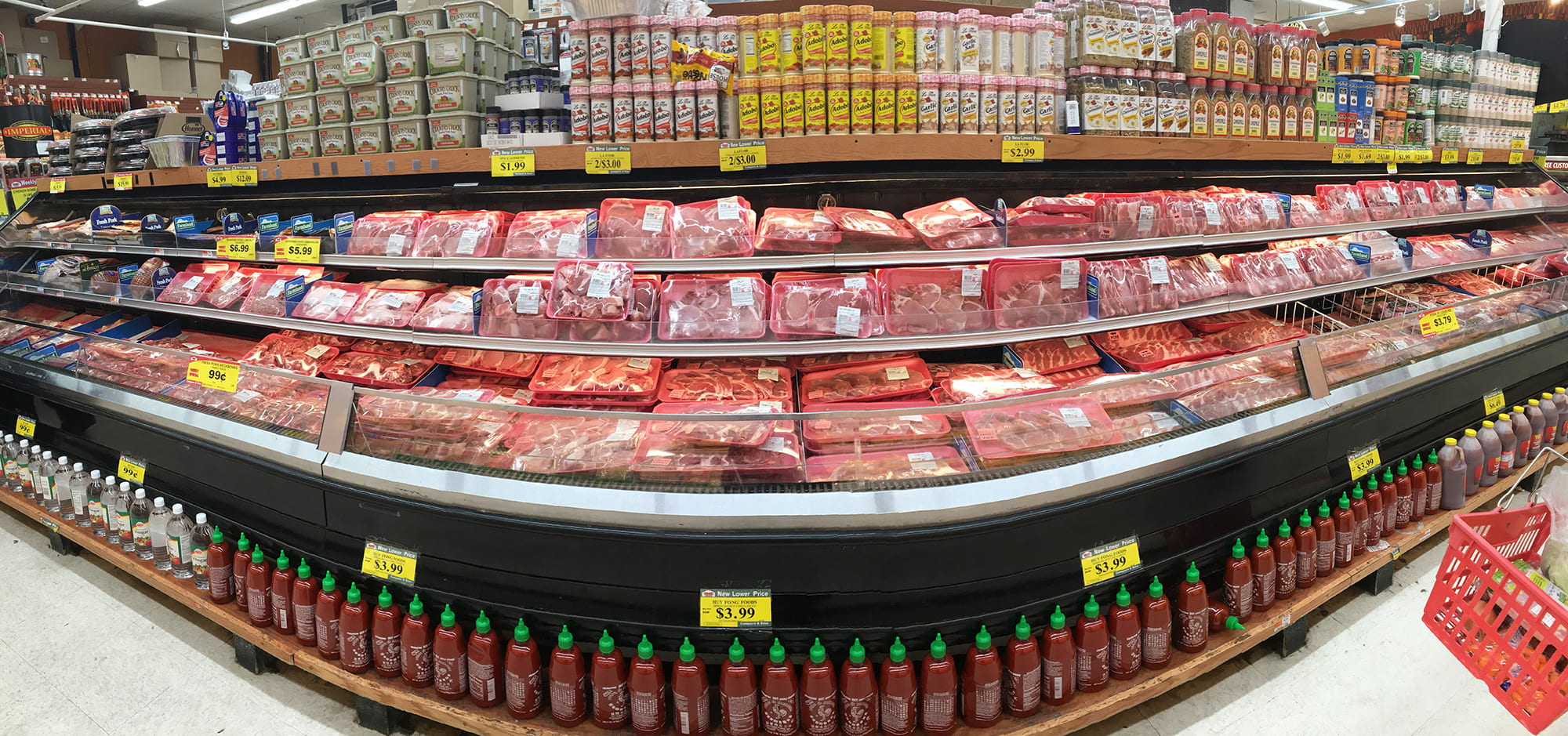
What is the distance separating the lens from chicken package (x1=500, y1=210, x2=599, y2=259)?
105 inches

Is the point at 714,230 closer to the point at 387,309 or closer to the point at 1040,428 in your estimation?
the point at 1040,428

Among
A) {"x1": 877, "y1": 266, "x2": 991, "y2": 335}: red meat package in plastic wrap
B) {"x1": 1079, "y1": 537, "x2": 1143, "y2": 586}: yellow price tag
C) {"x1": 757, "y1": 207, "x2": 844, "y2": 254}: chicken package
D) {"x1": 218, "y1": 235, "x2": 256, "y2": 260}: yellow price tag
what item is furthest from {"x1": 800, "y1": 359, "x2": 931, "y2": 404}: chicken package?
{"x1": 218, "y1": 235, "x2": 256, "y2": 260}: yellow price tag

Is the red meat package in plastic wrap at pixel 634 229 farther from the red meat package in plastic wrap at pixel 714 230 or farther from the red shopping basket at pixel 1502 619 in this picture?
the red shopping basket at pixel 1502 619

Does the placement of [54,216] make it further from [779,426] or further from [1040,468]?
[1040,468]

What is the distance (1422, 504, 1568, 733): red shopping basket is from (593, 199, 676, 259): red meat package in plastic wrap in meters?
2.10

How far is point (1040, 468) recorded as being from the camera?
85.4 inches

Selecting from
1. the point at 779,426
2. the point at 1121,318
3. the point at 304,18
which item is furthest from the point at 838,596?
the point at 304,18

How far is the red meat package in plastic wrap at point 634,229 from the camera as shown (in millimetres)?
2562

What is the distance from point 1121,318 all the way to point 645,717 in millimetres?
1974

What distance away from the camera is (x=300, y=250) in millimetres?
3188

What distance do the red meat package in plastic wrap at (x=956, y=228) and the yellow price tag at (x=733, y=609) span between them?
4.21ft

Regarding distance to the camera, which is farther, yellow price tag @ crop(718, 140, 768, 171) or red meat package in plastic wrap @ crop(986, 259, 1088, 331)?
red meat package in plastic wrap @ crop(986, 259, 1088, 331)

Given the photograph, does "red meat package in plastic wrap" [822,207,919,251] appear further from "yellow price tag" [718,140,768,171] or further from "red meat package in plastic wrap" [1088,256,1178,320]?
"red meat package in plastic wrap" [1088,256,1178,320]

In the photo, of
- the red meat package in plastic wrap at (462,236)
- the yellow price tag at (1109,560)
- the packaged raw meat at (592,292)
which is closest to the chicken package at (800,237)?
the packaged raw meat at (592,292)
